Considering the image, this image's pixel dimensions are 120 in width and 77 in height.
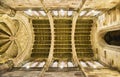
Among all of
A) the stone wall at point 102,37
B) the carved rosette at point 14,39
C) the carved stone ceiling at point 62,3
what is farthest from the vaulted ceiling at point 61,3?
the carved rosette at point 14,39

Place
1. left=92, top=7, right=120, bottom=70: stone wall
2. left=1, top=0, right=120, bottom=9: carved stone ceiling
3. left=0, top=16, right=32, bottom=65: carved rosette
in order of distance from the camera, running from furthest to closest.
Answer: left=0, top=16, right=32, bottom=65: carved rosette
left=92, top=7, right=120, bottom=70: stone wall
left=1, top=0, right=120, bottom=9: carved stone ceiling

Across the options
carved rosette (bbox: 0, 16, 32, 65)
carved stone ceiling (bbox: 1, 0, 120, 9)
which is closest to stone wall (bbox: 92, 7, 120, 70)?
carved stone ceiling (bbox: 1, 0, 120, 9)

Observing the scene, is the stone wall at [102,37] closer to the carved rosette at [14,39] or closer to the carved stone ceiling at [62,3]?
the carved stone ceiling at [62,3]

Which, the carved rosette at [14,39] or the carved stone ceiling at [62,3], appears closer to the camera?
the carved stone ceiling at [62,3]

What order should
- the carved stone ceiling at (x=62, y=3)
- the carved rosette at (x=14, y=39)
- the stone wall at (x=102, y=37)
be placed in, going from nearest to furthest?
the carved stone ceiling at (x=62, y=3) → the stone wall at (x=102, y=37) → the carved rosette at (x=14, y=39)

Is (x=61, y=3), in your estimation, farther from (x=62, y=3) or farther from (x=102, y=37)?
(x=102, y=37)

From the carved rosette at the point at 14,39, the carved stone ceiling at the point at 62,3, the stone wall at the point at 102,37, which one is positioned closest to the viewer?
the carved stone ceiling at the point at 62,3

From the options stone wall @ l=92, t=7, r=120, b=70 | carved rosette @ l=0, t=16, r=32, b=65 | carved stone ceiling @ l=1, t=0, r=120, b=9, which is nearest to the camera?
carved stone ceiling @ l=1, t=0, r=120, b=9

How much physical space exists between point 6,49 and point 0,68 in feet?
17.6

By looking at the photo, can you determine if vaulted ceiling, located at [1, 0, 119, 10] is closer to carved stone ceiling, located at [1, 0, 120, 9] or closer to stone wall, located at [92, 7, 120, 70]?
carved stone ceiling, located at [1, 0, 120, 9]

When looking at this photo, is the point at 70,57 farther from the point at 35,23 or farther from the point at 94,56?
the point at 35,23

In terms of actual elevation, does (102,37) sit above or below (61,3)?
below


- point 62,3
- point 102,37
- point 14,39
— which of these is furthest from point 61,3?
point 14,39

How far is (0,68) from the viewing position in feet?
35.4
